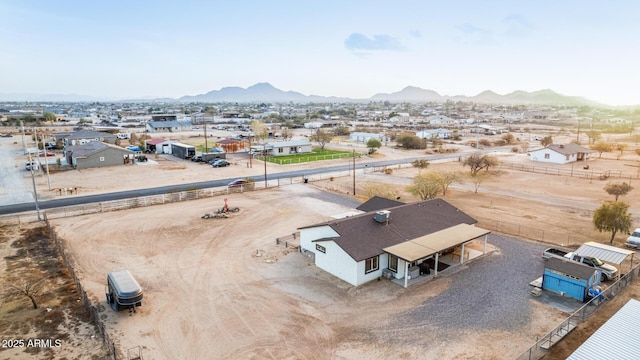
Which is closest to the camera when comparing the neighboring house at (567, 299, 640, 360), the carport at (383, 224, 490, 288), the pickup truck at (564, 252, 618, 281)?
the neighboring house at (567, 299, 640, 360)

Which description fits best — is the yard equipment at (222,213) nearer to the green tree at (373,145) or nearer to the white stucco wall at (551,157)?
the green tree at (373,145)

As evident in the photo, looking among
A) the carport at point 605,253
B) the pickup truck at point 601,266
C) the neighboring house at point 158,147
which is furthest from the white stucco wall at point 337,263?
the neighboring house at point 158,147

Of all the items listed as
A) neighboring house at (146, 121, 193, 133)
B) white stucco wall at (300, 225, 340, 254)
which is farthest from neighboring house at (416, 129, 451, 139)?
white stucco wall at (300, 225, 340, 254)

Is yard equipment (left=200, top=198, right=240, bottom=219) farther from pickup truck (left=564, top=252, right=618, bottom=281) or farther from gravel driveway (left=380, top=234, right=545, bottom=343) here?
pickup truck (left=564, top=252, right=618, bottom=281)

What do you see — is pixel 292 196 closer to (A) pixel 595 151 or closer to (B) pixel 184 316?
(B) pixel 184 316

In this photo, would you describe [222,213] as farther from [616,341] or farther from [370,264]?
[616,341]

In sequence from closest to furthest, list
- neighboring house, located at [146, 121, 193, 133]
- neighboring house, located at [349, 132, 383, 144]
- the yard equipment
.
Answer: the yard equipment < neighboring house, located at [349, 132, 383, 144] < neighboring house, located at [146, 121, 193, 133]
